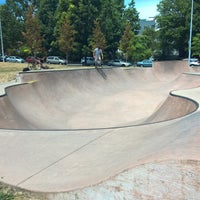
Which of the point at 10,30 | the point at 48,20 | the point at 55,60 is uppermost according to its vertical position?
the point at 48,20

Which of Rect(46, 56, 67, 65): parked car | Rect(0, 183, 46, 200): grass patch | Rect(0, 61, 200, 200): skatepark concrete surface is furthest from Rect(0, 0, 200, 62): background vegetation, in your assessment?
Rect(0, 183, 46, 200): grass patch

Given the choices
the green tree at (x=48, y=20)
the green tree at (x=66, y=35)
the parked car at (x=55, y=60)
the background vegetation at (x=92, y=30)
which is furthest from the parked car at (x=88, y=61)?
the green tree at (x=48, y=20)

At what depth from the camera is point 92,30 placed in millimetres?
43062

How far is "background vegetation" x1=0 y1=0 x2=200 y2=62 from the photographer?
40094 millimetres

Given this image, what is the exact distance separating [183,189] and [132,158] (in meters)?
0.97

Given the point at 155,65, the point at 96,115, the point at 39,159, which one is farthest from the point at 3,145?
the point at 155,65

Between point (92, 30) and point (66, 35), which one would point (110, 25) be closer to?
point (92, 30)

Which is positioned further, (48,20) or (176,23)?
(48,20)

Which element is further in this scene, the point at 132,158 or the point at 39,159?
the point at 39,159

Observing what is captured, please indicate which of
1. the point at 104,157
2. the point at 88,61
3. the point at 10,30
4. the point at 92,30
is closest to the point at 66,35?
the point at 92,30

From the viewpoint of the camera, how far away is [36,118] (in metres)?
9.55

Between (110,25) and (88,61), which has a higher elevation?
(110,25)

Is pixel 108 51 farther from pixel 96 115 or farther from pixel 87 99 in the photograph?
pixel 96 115

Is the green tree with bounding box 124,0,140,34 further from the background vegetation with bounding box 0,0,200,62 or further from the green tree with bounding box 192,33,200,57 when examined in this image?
the green tree with bounding box 192,33,200,57
